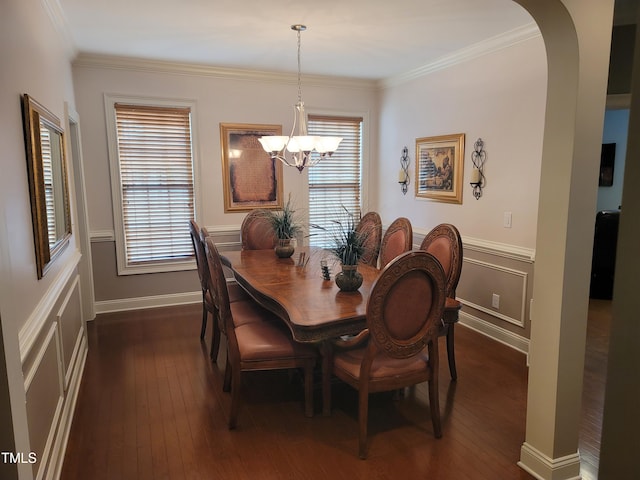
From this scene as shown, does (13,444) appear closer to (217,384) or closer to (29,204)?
(29,204)

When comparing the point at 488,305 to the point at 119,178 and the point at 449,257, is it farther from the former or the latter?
the point at 119,178

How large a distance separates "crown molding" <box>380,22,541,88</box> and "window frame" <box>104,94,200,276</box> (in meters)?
2.47

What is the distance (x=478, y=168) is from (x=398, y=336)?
238cm

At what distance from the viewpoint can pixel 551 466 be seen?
6.74 feet

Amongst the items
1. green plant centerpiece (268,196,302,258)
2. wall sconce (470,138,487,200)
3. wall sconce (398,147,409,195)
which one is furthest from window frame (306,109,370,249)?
wall sconce (470,138,487,200)

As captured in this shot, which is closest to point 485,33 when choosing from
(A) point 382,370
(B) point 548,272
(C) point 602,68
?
(C) point 602,68

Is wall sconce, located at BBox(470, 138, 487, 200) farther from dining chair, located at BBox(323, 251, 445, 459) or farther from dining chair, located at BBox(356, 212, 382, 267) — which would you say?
dining chair, located at BBox(323, 251, 445, 459)

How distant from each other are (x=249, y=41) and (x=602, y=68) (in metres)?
2.85

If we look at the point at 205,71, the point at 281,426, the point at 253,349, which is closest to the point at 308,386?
the point at 281,426

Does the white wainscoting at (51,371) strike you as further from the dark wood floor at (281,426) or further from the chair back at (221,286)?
the chair back at (221,286)

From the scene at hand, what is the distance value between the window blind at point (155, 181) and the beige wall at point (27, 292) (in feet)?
5.59

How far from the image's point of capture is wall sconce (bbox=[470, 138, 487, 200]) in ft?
13.0

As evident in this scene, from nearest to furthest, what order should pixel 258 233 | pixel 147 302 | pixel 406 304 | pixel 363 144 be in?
pixel 406 304 < pixel 258 233 < pixel 147 302 < pixel 363 144

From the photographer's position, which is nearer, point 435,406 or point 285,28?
point 435,406
